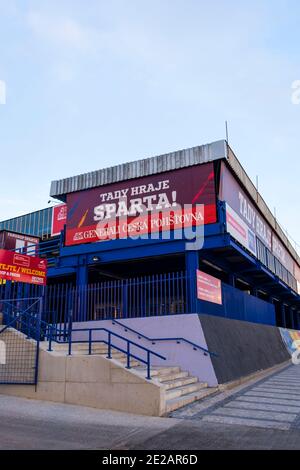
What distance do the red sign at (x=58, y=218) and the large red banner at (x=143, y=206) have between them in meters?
10.9

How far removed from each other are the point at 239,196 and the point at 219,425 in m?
13.1

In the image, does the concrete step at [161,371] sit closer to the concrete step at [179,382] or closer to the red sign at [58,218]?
the concrete step at [179,382]

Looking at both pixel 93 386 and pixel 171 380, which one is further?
pixel 171 380

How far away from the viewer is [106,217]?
1772 cm

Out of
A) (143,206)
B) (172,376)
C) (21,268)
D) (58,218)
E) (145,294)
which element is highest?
(58,218)

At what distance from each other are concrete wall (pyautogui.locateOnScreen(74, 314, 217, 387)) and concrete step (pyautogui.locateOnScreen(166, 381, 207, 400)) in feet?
1.53


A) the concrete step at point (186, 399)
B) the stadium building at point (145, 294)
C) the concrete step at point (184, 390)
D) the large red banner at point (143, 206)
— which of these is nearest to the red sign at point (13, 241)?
the stadium building at point (145, 294)

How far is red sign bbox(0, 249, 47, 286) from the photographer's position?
40.9ft

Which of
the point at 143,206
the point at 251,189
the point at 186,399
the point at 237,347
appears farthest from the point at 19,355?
the point at 251,189

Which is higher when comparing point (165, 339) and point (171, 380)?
point (165, 339)

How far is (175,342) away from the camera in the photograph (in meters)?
11.7

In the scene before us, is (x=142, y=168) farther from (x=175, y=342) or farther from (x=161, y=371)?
(x=161, y=371)

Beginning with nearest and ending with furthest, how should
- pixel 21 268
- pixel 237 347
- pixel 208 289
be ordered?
pixel 21 268 < pixel 208 289 < pixel 237 347

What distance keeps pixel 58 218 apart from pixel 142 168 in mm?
15003
